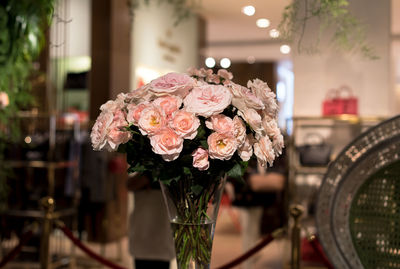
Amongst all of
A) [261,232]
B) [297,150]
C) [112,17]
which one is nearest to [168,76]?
[297,150]

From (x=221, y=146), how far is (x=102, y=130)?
325 millimetres

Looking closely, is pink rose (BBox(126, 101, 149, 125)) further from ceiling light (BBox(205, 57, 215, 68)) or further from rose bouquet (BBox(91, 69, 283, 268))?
ceiling light (BBox(205, 57, 215, 68))

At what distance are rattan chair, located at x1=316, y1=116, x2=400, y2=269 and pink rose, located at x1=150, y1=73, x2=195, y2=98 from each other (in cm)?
84

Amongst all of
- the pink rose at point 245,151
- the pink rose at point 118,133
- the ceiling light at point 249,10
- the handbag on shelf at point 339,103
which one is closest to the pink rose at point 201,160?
the pink rose at point 245,151

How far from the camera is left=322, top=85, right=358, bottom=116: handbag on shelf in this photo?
4266 mm

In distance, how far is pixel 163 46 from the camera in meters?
4.98

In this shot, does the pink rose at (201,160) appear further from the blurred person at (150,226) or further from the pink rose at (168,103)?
the blurred person at (150,226)

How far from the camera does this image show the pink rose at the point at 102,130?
52.8 inches

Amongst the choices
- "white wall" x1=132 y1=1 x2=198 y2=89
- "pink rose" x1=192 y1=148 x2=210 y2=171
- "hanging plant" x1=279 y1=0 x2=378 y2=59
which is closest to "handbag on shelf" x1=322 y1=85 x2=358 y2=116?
"white wall" x1=132 y1=1 x2=198 y2=89

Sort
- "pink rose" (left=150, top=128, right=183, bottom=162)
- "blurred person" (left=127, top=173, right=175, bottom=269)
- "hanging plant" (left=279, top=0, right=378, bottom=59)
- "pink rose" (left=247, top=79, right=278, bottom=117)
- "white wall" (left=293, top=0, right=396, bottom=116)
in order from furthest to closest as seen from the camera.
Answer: "white wall" (left=293, top=0, right=396, bottom=116)
"blurred person" (left=127, top=173, right=175, bottom=269)
"hanging plant" (left=279, top=0, right=378, bottom=59)
"pink rose" (left=247, top=79, right=278, bottom=117)
"pink rose" (left=150, top=128, right=183, bottom=162)

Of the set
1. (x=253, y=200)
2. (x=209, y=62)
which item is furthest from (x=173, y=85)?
(x=253, y=200)

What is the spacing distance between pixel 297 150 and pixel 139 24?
1.78m

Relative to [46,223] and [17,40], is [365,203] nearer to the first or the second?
[46,223]

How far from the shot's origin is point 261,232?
6383 mm
